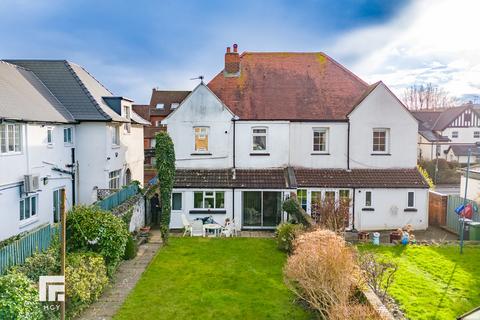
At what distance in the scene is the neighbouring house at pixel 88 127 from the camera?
22609 mm

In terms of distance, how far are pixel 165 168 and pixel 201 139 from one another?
231 inches

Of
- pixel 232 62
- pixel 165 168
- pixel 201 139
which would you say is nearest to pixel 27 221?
pixel 165 168

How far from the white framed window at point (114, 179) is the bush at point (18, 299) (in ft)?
48.1

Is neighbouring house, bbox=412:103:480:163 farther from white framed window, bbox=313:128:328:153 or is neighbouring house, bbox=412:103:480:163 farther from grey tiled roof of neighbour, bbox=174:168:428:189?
white framed window, bbox=313:128:328:153

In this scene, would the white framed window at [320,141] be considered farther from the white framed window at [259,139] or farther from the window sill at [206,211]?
the window sill at [206,211]

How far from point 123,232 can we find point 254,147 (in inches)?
470

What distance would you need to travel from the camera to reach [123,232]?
47.6ft

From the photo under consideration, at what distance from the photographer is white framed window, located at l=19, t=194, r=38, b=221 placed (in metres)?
17.2

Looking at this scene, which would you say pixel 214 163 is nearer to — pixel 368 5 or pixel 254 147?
pixel 254 147

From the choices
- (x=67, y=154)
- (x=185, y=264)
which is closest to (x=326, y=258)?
(x=185, y=264)

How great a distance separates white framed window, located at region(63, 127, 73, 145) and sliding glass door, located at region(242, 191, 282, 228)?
1126 centimetres

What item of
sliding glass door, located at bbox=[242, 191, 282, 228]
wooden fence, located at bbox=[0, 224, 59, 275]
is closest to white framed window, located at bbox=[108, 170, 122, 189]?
sliding glass door, located at bbox=[242, 191, 282, 228]

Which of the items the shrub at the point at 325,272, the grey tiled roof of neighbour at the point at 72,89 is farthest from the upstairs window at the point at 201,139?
the shrub at the point at 325,272

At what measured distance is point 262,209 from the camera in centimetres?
2298
